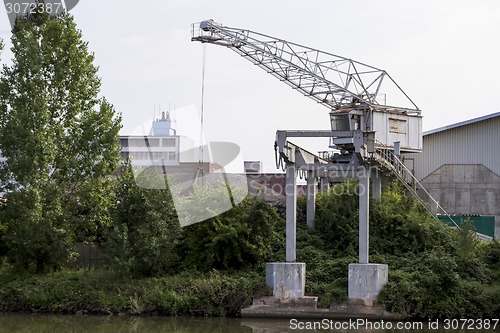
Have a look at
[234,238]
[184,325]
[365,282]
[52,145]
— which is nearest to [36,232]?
[52,145]

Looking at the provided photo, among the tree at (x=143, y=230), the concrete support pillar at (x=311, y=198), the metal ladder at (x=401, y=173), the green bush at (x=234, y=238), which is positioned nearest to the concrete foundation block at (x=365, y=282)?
the green bush at (x=234, y=238)

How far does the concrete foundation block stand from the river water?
1.06m

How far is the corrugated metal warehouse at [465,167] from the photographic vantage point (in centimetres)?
3712

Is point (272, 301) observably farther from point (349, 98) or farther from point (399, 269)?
point (349, 98)

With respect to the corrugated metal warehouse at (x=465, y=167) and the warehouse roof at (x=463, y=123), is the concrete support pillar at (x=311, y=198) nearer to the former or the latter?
the corrugated metal warehouse at (x=465, y=167)

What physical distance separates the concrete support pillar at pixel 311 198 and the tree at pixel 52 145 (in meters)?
7.12

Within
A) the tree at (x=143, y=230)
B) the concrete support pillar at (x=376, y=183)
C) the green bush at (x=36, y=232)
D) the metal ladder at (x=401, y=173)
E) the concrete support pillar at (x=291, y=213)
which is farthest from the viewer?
the concrete support pillar at (x=376, y=183)

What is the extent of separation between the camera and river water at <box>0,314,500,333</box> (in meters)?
22.5

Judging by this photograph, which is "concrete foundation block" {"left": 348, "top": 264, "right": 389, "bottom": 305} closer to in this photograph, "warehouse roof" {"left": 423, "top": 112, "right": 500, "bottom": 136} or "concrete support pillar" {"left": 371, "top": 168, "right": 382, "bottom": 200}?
"concrete support pillar" {"left": 371, "top": 168, "right": 382, "bottom": 200}

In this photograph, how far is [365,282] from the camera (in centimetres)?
2503

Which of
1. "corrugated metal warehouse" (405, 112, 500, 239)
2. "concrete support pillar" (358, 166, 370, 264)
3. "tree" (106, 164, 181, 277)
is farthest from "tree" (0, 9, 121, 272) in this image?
"corrugated metal warehouse" (405, 112, 500, 239)

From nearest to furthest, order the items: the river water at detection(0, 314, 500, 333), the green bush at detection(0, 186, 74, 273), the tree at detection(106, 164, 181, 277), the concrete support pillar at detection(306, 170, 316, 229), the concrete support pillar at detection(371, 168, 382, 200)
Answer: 1. the river water at detection(0, 314, 500, 333)
2. the tree at detection(106, 164, 181, 277)
3. the green bush at detection(0, 186, 74, 273)
4. the concrete support pillar at detection(306, 170, 316, 229)
5. the concrete support pillar at detection(371, 168, 382, 200)

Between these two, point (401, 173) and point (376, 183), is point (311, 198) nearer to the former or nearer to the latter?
point (376, 183)

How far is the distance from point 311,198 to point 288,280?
528 centimetres
